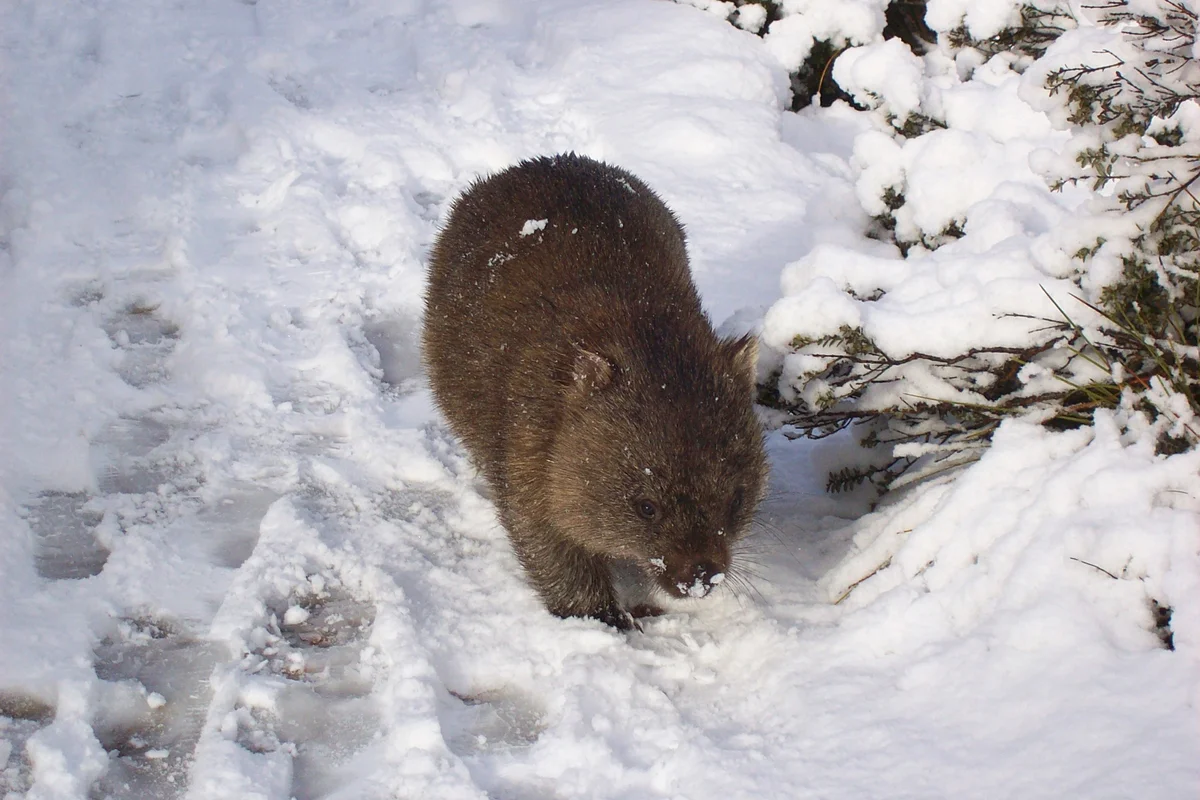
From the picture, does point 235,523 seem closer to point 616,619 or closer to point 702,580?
point 616,619

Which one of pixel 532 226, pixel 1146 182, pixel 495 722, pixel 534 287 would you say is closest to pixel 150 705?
pixel 495 722

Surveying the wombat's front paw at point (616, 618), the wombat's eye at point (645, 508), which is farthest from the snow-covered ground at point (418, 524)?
the wombat's eye at point (645, 508)

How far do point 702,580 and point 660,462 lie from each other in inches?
17.8

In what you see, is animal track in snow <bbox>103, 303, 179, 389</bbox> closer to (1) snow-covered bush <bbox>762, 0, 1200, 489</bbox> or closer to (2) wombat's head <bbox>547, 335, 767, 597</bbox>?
(2) wombat's head <bbox>547, 335, 767, 597</bbox>

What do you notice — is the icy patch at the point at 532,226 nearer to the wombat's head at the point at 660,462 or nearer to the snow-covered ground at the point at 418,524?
the wombat's head at the point at 660,462

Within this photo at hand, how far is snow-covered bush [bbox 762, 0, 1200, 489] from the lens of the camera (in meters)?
3.48

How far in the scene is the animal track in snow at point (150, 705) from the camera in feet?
10.6

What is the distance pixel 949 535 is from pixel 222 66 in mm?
6163

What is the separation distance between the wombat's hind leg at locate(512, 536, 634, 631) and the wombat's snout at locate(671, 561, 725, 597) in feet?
1.56

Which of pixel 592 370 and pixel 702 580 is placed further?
pixel 592 370

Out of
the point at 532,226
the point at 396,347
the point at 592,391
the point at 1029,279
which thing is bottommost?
the point at 396,347

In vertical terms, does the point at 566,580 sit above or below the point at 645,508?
below

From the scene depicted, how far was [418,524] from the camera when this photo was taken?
15.2ft

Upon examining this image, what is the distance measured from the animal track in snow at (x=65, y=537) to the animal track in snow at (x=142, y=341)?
2.77 feet
